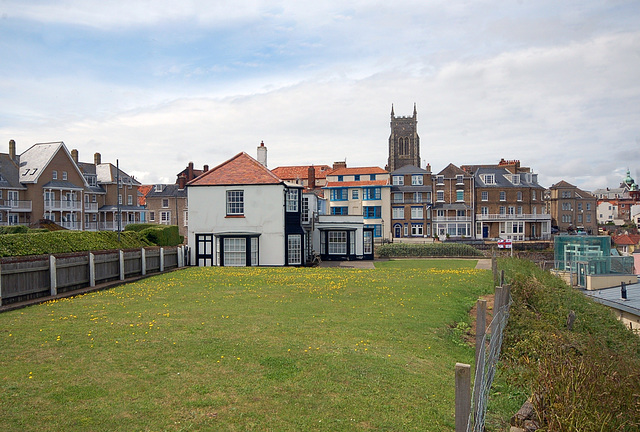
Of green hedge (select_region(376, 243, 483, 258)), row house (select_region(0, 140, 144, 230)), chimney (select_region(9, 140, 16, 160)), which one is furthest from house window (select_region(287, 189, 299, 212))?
chimney (select_region(9, 140, 16, 160))

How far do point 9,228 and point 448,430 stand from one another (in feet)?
135

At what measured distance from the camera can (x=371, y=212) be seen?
72.2 meters

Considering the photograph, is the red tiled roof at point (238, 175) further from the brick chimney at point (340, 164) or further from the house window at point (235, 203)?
the brick chimney at point (340, 164)

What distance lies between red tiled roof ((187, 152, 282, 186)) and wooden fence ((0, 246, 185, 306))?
34.6ft

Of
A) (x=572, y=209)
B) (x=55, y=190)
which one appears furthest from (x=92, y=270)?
(x=572, y=209)

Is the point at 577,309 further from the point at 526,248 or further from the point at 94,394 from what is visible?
the point at 526,248

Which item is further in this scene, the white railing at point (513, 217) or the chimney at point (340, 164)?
the chimney at point (340, 164)

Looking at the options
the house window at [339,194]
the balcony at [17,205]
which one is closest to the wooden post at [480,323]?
the balcony at [17,205]

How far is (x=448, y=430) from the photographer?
719 centimetres

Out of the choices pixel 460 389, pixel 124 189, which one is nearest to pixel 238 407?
pixel 460 389

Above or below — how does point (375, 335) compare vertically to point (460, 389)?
below

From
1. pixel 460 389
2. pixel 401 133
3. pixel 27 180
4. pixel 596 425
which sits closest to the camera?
pixel 460 389

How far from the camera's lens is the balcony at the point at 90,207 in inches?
2716

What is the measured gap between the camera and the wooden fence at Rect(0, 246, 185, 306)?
15359 millimetres
